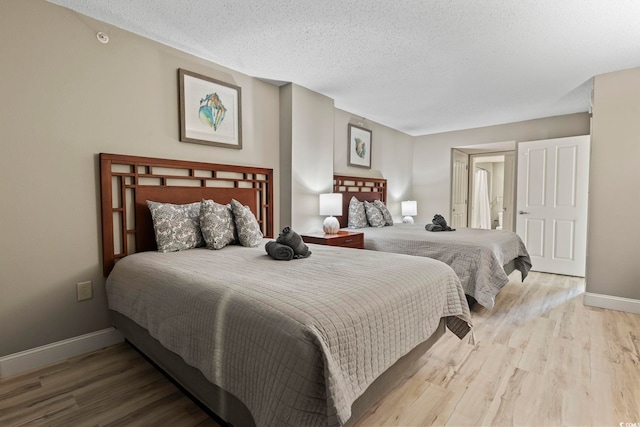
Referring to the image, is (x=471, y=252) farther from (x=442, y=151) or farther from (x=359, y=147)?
(x=442, y=151)

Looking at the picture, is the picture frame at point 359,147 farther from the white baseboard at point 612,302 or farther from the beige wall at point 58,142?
the white baseboard at point 612,302

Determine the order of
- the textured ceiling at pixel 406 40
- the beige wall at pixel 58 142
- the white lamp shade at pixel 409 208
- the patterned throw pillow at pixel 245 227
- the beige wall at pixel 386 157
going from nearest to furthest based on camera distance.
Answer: the beige wall at pixel 58 142, the textured ceiling at pixel 406 40, the patterned throw pillow at pixel 245 227, the beige wall at pixel 386 157, the white lamp shade at pixel 409 208

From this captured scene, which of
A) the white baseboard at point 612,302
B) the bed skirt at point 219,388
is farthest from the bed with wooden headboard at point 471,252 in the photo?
the bed skirt at point 219,388

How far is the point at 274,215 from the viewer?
3633 millimetres

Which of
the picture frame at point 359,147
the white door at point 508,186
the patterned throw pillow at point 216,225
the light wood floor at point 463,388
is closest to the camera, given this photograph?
the light wood floor at point 463,388

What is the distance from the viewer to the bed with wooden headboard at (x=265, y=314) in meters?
1.11

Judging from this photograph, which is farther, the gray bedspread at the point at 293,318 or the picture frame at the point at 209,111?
the picture frame at the point at 209,111

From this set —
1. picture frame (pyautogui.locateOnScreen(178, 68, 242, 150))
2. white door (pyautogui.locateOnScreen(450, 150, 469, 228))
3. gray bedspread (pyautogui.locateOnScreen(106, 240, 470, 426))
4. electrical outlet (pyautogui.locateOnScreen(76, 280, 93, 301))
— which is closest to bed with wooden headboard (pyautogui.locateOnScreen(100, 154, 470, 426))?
gray bedspread (pyautogui.locateOnScreen(106, 240, 470, 426))

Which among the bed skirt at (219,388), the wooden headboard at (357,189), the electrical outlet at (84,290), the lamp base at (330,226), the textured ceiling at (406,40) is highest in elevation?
the textured ceiling at (406,40)

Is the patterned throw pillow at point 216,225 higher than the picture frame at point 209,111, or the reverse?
the picture frame at point 209,111

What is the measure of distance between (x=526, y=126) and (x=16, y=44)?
6122 mm

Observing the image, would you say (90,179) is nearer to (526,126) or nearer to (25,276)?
(25,276)

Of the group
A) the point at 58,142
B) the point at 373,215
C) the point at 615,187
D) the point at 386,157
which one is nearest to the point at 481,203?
the point at 386,157

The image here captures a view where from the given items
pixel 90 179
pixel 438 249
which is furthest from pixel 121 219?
pixel 438 249
